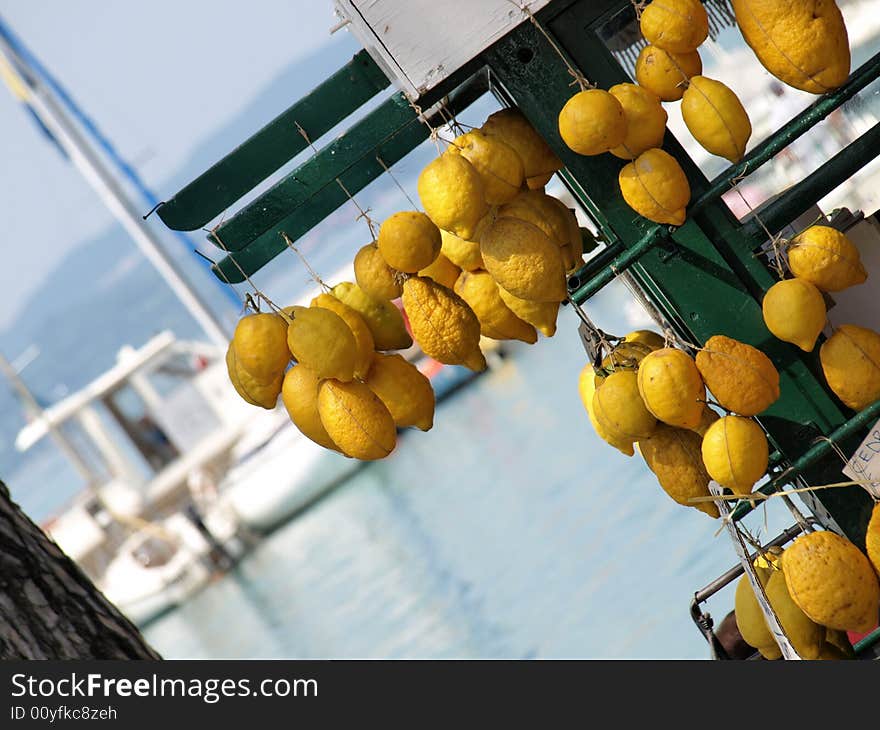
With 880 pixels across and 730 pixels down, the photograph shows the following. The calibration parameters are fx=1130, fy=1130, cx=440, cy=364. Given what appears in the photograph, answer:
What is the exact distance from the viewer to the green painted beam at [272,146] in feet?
5.43

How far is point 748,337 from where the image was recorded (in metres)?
1.66

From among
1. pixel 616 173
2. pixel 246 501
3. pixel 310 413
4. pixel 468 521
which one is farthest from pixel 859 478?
pixel 246 501

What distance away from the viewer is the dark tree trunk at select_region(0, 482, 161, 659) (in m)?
1.77

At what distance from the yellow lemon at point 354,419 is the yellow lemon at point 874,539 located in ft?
2.28

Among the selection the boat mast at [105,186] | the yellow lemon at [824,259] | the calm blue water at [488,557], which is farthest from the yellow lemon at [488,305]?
the boat mast at [105,186]

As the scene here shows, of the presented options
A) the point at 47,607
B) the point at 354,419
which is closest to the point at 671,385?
the point at 354,419

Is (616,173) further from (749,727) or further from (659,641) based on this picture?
(659,641)

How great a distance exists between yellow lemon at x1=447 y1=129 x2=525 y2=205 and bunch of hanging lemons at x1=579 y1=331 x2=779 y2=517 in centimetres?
32

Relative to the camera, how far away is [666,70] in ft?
5.20

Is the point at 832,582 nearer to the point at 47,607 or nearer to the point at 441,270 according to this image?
the point at 441,270

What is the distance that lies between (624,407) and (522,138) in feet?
1.39

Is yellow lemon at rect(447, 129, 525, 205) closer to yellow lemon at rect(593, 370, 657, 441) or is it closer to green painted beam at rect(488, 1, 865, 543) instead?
green painted beam at rect(488, 1, 865, 543)

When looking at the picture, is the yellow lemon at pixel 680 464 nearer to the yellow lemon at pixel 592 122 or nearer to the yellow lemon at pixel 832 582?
the yellow lemon at pixel 832 582

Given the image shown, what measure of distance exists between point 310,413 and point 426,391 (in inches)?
7.3
